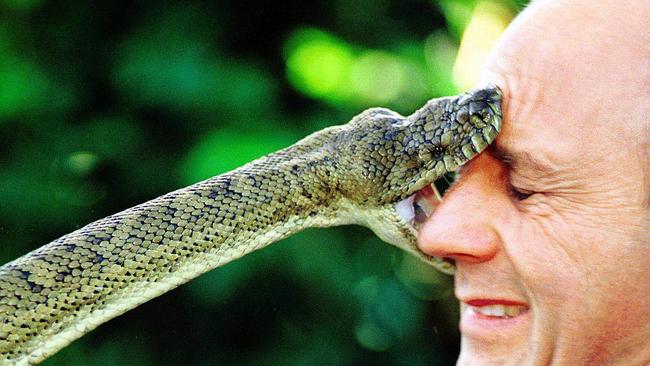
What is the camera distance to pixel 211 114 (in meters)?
4.41

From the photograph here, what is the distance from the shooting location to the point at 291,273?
4562mm

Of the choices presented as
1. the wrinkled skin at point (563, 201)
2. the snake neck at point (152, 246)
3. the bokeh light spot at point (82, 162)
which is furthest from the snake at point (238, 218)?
the bokeh light spot at point (82, 162)

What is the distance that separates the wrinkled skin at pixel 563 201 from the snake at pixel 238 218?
16 centimetres

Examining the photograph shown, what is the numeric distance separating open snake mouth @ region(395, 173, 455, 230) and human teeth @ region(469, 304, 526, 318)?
1.41 feet

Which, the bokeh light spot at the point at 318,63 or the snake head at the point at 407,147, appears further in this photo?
the bokeh light spot at the point at 318,63

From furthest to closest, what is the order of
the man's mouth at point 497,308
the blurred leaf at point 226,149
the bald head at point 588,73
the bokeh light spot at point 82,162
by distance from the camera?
1. the bokeh light spot at point 82,162
2. the blurred leaf at point 226,149
3. the man's mouth at point 497,308
4. the bald head at point 588,73

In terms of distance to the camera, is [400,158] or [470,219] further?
[400,158]

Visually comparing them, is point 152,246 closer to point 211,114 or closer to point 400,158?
point 400,158

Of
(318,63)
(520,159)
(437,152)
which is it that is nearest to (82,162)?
(318,63)

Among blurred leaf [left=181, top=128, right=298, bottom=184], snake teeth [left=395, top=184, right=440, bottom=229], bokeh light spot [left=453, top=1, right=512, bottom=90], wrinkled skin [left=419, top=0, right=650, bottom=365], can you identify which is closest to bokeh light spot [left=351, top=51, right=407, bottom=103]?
bokeh light spot [left=453, top=1, right=512, bottom=90]

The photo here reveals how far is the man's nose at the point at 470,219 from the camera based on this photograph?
2775 millimetres

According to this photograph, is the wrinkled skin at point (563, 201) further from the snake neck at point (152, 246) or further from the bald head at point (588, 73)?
the snake neck at point (152, 246)

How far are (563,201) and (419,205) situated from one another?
72 cm

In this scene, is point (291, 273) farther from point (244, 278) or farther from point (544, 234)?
point (544, 234)
